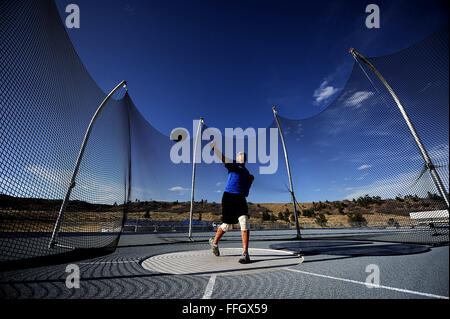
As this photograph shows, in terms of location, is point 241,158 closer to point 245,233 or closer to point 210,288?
point 245,233

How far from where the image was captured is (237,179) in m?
4.08

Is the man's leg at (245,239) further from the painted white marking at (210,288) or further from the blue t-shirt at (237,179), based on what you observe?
the painted white marking at (210,288)

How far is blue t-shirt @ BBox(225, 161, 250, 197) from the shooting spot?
406cm

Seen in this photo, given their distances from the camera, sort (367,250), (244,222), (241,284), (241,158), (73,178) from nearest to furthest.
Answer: (241,284) → (244,222) → (241,158) → (367,250) → (73,178)

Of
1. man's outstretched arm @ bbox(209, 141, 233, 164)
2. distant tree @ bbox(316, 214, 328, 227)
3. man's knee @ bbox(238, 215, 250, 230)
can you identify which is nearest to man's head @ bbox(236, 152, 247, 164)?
man's outstretched arm @ bbox(209, 141, 233, 164)

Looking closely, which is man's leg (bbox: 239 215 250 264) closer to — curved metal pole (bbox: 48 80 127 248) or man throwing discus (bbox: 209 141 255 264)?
man throwing discus (bbox: 209 141 255 264)

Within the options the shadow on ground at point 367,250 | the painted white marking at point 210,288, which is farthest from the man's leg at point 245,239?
the shadow on ground at point 367,250

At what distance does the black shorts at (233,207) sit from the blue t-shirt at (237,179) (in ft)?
0.35

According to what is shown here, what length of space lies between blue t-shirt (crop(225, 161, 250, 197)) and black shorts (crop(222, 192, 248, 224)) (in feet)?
0.35

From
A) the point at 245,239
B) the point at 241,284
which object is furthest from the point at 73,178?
the point at 241,284

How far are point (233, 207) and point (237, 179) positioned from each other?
589mm

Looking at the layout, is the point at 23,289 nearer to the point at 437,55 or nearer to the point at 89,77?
the point at 89,77
